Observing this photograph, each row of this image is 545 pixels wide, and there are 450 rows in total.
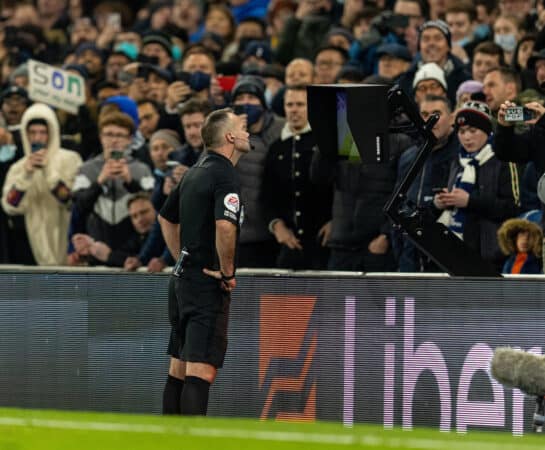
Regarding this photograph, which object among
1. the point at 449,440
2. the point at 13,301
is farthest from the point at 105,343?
the point at 449,440

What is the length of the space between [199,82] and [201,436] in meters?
8.80

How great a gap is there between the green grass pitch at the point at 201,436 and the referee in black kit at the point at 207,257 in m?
3.87

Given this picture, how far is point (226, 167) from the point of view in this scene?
10.4m

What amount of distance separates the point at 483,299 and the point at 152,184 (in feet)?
13.2

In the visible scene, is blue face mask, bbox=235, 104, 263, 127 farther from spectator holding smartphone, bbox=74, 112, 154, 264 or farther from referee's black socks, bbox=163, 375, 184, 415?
referee's black socks, bbox=163, 375, 184, 415

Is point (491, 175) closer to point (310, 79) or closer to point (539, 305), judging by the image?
point (539, 305)

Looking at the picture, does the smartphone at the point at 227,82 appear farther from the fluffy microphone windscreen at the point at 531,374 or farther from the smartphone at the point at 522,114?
the fluffy microphone windscreen at the point at 531,374

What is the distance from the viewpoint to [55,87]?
15.6m

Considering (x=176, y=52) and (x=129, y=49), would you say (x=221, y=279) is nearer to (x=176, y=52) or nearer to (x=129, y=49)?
(x=129, y=49)

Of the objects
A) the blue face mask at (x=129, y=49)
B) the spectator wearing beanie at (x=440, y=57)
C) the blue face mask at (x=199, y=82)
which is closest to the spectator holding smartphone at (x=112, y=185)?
the blue face mask at (x=199, y=82)

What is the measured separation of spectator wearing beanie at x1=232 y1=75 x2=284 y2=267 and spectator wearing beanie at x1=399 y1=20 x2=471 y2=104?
120 centimetres

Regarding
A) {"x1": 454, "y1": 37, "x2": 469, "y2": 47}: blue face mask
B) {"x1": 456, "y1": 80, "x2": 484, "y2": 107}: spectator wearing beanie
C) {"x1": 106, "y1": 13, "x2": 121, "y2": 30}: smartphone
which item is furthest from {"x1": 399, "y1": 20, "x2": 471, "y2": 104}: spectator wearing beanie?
{"x1": 106, "y1": 13, "x2": 121, "y2": 30}: smartphone

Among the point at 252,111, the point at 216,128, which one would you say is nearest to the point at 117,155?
the point at 252,111

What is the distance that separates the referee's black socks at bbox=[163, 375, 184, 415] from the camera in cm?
1061
